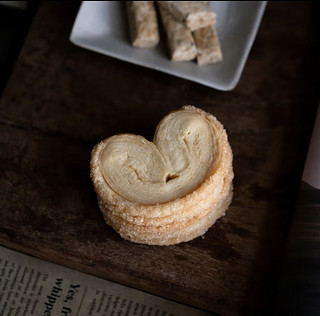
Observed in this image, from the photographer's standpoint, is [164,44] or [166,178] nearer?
[166,178]

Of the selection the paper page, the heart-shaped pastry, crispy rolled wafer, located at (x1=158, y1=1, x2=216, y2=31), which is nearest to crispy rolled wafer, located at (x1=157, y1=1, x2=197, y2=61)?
crispy rolled wafer, located at (x1=158, y1=1, x2=216, y2=31)

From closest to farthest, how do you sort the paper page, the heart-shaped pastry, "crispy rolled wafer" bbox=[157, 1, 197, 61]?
the heart-shaped pastry < the paper page < "crispy rolled wafer" bbox=[157, 1, 197, 61]

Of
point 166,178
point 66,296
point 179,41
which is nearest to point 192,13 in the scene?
point 179,41

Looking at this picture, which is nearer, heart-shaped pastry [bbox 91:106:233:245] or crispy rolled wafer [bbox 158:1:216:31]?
heart-shaped pastry [bbox 91:106:233:245]

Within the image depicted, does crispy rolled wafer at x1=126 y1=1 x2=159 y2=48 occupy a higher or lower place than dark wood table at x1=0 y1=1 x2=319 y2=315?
higher

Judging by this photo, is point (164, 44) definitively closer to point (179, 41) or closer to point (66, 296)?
point (179, 41)

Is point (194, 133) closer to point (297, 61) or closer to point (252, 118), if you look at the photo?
point (252, 118)

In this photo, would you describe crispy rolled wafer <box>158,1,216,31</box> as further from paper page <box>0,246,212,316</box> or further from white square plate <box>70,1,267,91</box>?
paper page <box>0,246,212,316</box>
